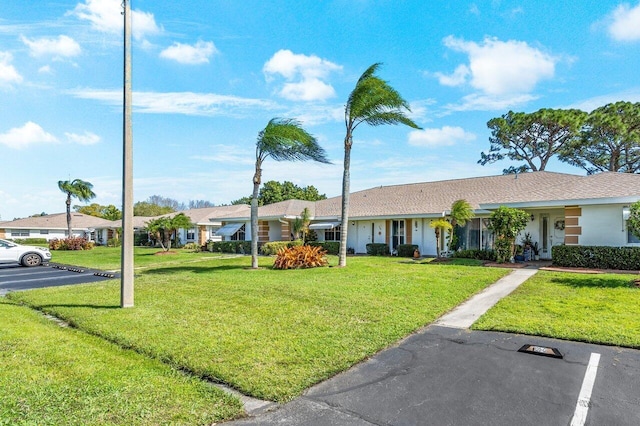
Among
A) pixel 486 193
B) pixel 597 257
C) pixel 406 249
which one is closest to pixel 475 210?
pixel 486 193

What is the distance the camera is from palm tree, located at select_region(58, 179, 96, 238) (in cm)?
4094

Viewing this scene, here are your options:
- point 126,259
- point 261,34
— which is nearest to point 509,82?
point 261,34

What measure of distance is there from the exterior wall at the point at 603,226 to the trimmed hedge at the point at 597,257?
33.8 inches

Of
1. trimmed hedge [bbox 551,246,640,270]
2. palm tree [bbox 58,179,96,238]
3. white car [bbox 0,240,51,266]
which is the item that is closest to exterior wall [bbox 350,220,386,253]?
trimmed hedge [bbox 551,246,640,270]

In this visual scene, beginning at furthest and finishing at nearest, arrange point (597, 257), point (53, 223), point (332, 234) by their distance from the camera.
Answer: point (53, 223), point (332, 234), point (597, 257)

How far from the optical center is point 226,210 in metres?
43.2

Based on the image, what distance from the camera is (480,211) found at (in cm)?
2156

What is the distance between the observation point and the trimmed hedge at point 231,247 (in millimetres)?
30672

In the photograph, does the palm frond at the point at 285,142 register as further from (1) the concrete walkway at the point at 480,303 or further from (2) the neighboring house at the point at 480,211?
(1) the concrete walkway at the point at 480,303

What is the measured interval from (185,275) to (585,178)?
20.1 metres

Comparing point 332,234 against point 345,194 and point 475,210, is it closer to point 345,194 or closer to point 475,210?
point 475,210

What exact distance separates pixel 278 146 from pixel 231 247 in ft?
55.1

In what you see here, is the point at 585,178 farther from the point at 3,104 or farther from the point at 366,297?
the point at 3,104

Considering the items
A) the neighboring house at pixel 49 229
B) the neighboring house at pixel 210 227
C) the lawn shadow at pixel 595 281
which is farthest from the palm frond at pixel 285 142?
the neighboring house at pixel 49 229
